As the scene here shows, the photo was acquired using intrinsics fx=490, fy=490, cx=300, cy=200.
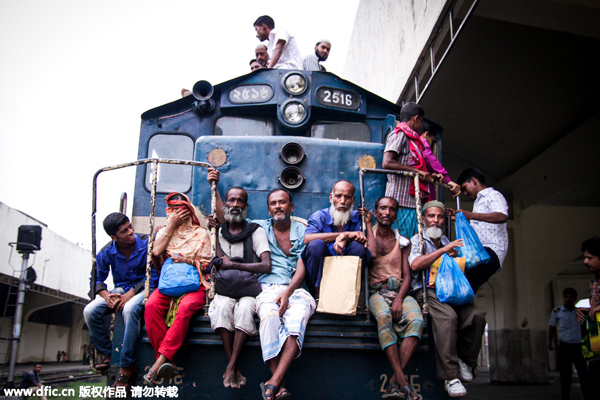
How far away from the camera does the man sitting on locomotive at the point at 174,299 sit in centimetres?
313

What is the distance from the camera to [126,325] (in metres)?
3.29

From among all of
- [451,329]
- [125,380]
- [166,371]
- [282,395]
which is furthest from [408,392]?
[125,380]

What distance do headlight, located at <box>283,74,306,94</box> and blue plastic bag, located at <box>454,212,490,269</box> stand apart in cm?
241

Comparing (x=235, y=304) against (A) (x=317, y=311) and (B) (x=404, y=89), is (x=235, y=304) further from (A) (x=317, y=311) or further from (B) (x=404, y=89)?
(B) (x=404, y=89)

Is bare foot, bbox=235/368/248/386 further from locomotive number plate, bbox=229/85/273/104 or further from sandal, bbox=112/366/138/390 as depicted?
locomotive number plate, bbox=229/85/273/104

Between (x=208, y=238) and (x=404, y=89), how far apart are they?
240 inches

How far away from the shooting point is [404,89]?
Result: 8797mm

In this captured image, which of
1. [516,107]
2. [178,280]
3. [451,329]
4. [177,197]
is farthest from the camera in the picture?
[516,107]

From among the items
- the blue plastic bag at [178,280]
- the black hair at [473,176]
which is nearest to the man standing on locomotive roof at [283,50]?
the black hair at [473,176]

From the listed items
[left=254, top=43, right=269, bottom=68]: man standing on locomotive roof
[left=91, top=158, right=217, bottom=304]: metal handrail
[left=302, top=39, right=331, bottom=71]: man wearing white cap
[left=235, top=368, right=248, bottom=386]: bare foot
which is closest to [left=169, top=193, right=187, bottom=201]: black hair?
[left=91, top=158, right=217, bottom=304]: metal handrail

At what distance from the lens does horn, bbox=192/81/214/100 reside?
534 cm

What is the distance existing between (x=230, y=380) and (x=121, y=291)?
51.4 inches

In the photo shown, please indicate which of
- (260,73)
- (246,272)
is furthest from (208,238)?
(260,73)

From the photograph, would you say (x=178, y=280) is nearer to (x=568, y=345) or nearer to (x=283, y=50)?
(x=283, y=50)
